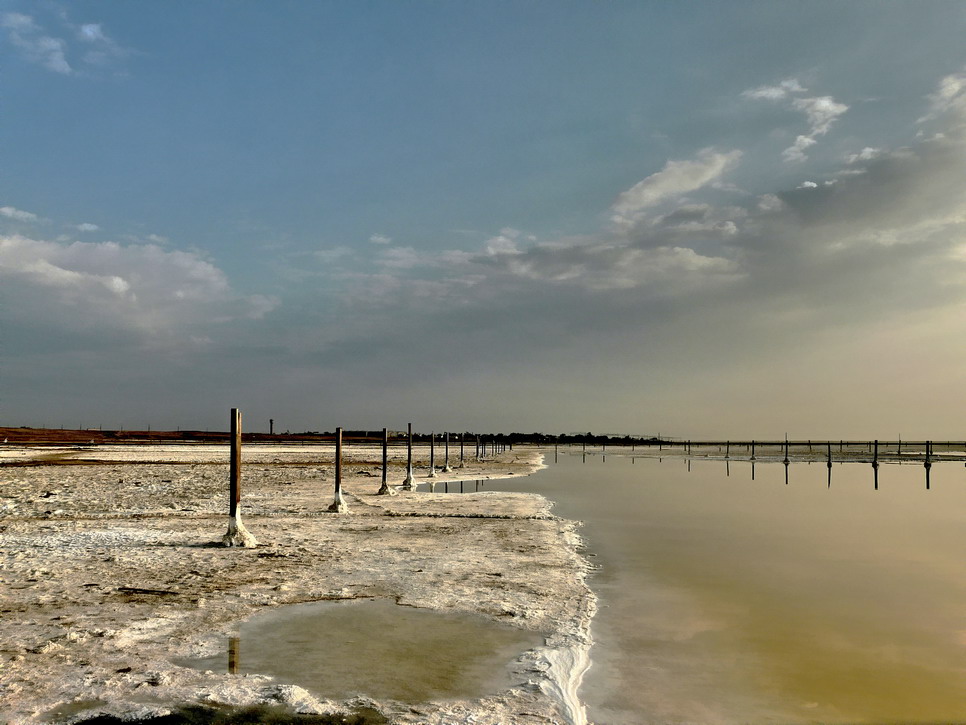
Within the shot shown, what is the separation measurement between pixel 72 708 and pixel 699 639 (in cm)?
769

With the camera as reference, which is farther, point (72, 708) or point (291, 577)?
point (291, 577)

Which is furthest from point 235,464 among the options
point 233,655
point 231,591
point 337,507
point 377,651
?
point 377,651

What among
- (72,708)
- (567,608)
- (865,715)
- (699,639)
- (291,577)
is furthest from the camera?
(291,577)

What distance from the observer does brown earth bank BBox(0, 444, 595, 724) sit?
6.65m

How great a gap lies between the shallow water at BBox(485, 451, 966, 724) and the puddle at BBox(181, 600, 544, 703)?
1293 mm

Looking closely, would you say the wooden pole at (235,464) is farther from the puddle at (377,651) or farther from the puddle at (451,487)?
the puddle at (451,487)

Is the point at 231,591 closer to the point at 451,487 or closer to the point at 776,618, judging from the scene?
the point at 776,618

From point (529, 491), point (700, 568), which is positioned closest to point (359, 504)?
point (529, 491)

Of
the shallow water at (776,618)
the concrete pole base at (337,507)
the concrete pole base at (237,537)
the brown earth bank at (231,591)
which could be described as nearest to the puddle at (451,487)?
the brown earth bank at (231,591)

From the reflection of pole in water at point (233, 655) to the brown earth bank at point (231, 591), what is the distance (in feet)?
0.46

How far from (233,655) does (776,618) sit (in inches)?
324

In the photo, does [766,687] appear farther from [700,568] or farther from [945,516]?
[945,516]

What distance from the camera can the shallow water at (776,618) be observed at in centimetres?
739

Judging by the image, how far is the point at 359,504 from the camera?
2466cm
